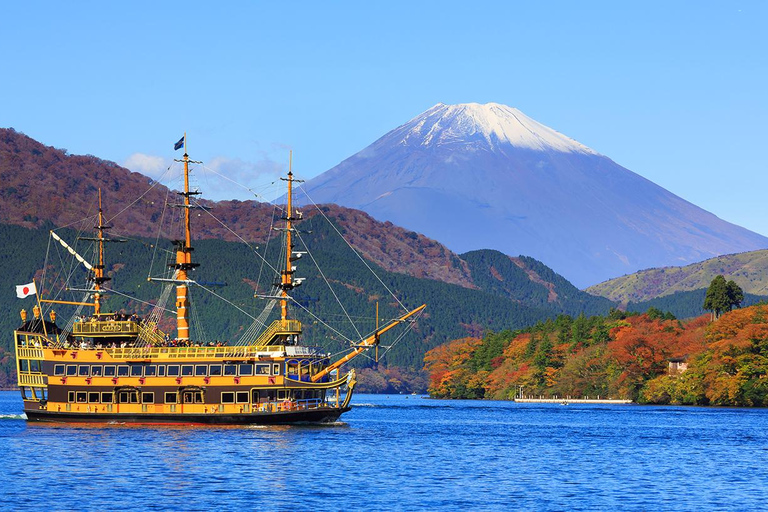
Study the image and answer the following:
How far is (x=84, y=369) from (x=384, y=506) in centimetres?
4905

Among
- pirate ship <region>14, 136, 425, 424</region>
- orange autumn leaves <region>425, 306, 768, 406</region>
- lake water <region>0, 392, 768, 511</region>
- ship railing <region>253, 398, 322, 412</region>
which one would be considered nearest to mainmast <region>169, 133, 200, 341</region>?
pirate ship <region>14, 136, 425, 424</region>

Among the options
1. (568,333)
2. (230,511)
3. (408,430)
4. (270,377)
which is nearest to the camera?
(230,511)

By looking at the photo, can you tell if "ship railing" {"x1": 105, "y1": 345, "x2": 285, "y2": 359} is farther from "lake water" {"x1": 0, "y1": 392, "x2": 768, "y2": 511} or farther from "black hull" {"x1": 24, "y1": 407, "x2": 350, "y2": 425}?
"lake water" {"x1": 0, "y1": 392, "x2": 768, "y2": 511}

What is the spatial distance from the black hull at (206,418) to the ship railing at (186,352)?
14.9ft

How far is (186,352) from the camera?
98438 mm

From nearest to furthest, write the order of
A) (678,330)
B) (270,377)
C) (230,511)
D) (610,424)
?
(230,511)
(270,377)
(610,424)
(678,330)

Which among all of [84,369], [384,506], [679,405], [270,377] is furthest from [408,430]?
[679,405]

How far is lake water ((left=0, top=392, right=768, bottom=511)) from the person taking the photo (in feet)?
194

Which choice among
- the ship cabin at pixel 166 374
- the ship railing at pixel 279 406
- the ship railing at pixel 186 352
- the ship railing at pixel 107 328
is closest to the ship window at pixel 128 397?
the ship cabin at pixel 166 374

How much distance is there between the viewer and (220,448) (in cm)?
8044

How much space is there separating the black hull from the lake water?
995mm

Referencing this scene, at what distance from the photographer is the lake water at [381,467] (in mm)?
58981

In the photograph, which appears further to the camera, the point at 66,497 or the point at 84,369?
the point at 84,369

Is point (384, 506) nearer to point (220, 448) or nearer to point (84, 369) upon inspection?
point (220, 448)
